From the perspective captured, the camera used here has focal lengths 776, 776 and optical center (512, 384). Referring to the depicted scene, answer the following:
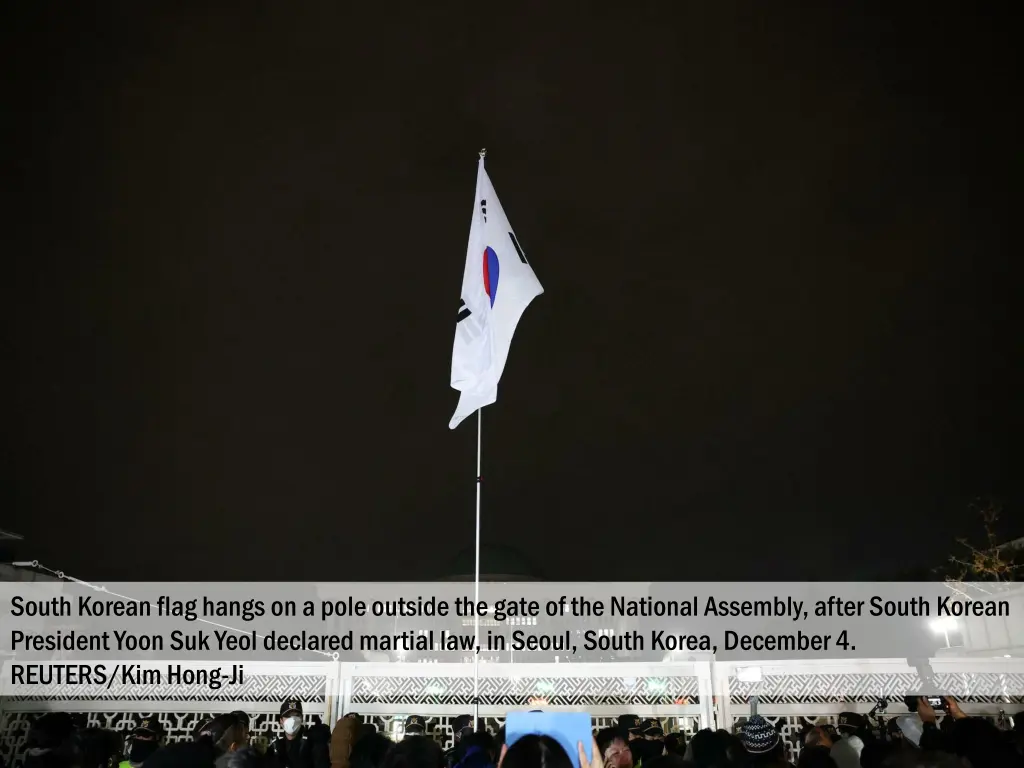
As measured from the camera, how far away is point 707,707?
33.2ft

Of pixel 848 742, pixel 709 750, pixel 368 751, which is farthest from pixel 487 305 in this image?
pixel 848 742

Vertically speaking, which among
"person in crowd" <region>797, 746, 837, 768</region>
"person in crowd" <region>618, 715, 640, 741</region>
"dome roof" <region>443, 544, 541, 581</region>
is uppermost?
"dome roof" <region>443, 544, 541, 581</region>

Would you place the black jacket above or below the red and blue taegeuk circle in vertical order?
below

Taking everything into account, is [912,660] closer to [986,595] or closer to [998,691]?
[998,691]

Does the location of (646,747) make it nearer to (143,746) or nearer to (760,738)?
(760,738)

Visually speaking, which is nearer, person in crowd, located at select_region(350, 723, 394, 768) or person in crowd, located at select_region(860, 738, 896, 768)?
person in crowd, located at select_region(860, 738, 896, 768)

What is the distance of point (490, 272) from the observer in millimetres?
9914

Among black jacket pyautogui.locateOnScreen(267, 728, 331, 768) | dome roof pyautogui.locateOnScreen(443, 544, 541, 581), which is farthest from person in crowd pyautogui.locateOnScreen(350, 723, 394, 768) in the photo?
dome roof pyautogui.locateOnScreen(443, 544, 541, 581)

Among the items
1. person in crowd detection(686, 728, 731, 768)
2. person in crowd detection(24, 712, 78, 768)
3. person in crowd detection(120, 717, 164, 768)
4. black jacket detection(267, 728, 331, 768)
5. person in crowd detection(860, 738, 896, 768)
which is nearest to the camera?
person in crowd detection(860, 738, 896, 768)

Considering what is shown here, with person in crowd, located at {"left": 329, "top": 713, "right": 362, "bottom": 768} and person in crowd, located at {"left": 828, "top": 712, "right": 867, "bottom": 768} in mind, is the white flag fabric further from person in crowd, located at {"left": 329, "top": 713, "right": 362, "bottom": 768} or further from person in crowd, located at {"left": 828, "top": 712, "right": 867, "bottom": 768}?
person in crowd, located at {"left": 828, "top": 712, "right": 867, "bottom": 768}

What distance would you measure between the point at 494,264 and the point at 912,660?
817 cm

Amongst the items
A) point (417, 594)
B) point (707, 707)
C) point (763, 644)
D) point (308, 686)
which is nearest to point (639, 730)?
point (707, 707)

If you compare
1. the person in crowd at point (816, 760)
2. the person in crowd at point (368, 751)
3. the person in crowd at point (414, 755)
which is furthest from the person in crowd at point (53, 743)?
the person in crowd at point (816, 760)

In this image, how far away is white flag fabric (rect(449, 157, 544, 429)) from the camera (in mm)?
9291
